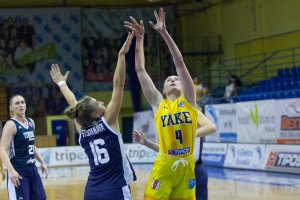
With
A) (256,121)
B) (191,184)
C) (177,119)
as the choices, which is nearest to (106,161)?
(177,119)

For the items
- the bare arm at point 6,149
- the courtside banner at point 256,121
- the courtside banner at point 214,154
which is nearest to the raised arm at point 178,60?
the bare arm at point 6,149

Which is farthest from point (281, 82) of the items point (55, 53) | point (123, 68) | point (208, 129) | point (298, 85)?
point (123, 68)

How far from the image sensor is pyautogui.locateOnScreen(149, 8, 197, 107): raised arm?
5.89m

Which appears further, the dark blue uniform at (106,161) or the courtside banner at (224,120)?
the courtside banner at (224,120)

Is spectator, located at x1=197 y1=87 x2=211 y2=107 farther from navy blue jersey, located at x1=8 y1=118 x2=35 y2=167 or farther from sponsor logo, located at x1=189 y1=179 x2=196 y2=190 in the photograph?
sponsor logo, located at x1=189 y1=179 x2=196 y2=190

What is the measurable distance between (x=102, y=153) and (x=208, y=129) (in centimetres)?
181

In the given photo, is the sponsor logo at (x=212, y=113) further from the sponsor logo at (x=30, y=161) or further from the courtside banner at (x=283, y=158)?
the sponsor logo at (x=30, y=161)

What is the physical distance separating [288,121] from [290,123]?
0.38 feet

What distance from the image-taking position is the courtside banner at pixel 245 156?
19.1m

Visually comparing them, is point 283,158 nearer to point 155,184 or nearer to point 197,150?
point 197,150

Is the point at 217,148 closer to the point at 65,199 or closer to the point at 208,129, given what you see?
the point at 65,199

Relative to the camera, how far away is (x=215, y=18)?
32062 millimetres

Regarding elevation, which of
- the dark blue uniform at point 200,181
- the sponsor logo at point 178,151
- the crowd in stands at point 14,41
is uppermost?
the crowd in stands at point 14,41

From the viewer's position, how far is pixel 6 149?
24.1 feet
